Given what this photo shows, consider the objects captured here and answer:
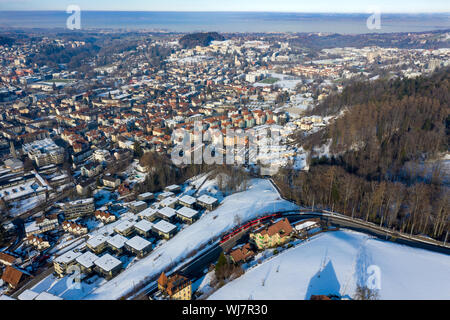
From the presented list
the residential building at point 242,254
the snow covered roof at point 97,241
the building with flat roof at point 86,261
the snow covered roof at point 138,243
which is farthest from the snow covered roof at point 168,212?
the residential building at point 242,254

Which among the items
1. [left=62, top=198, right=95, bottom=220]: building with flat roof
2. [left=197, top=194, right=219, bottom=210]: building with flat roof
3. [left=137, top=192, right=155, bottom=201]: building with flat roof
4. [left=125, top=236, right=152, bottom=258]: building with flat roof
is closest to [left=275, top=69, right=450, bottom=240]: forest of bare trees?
[left=197, top=194, right=219, bottom=210]: building with flat roof

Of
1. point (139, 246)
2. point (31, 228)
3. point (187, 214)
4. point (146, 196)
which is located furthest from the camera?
point (146, 196)

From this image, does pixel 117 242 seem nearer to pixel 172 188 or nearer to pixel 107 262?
pixel 107 262

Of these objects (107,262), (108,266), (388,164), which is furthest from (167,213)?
(388,164)

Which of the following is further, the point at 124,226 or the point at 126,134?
the point at 126,134

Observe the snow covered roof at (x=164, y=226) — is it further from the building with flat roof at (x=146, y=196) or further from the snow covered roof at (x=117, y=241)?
the building with flat roof at (x=146, y=196)

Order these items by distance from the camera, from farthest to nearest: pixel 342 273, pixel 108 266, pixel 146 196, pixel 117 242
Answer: pixel 146 196, pixel 117 242, pixel 108 266, pixel 342 273
